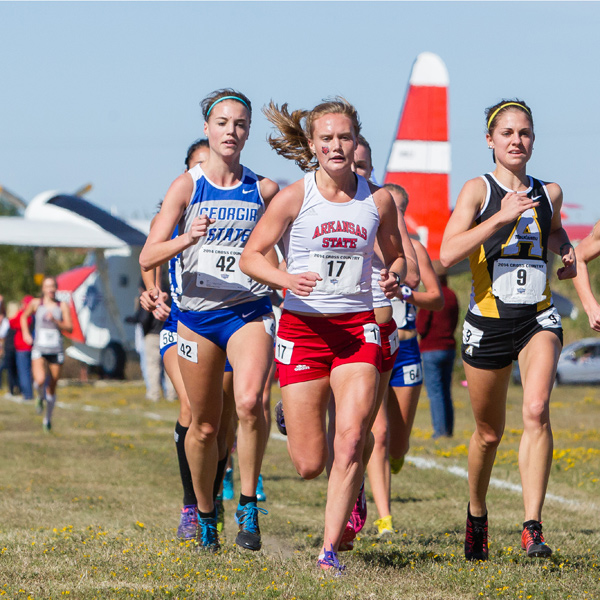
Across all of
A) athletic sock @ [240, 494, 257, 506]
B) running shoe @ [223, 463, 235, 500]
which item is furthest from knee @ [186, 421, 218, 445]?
running shoe @ [223, 463, 235, 500]

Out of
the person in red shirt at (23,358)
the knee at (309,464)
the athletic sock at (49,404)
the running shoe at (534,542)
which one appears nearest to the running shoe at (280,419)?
the knee at (309,464)

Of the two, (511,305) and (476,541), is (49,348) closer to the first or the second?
(476,541)

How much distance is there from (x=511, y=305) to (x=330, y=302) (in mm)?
959

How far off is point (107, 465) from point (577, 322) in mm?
30553

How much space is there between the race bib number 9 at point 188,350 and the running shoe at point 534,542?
194 cm

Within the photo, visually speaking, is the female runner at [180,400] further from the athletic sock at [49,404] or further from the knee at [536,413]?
the athletic sock at [49,404]

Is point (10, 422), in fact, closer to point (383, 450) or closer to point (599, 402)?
point (383, 450)

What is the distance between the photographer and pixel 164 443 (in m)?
13.7

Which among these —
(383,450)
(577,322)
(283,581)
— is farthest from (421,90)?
(283,581)

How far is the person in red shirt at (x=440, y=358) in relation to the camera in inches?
584

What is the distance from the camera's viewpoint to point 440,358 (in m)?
14.8

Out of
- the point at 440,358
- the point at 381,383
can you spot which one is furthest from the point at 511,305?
the point at 440,358

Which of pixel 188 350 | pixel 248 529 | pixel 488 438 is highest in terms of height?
pixel 188 350

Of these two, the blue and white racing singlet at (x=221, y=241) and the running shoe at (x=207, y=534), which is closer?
the blue and white racing singlet at (x=221, y=241)
